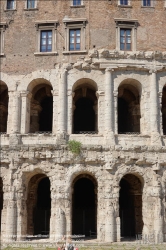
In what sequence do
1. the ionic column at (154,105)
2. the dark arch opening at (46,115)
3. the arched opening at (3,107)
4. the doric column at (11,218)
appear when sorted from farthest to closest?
the dark arch opening at (46,115) → the arched opening at (3,107) → the ionic column at (154,105) → the doric column at (11,218)

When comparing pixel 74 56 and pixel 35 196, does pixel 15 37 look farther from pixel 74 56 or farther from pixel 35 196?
pixel 35 196

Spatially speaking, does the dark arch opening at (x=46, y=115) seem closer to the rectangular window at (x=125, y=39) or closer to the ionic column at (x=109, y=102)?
the ionic column at (x=109, y=102)

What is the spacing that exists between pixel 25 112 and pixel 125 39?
22.9ft

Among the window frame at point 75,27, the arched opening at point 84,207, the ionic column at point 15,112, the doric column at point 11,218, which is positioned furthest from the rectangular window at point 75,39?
the doric column at point 11,218

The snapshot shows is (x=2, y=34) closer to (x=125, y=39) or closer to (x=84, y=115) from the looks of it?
(x=125, y=39)

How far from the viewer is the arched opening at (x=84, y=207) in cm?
2124

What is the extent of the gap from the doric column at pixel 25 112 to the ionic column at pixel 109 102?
432cm

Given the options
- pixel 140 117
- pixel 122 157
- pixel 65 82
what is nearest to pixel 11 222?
pixel 122 157

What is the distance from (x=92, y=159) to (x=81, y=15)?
8.37 meters

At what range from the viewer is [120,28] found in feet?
67.9

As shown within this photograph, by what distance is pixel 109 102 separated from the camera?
19.5m

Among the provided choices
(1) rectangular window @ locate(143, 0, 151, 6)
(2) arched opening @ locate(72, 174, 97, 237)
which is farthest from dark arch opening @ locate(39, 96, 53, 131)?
(1) rectangular window @ locate(143, 0, 151, 6)

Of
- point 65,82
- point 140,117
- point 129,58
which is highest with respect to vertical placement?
point 129,58

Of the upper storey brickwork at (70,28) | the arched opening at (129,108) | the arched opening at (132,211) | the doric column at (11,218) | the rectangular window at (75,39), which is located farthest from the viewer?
the arched opening at (129,108)
